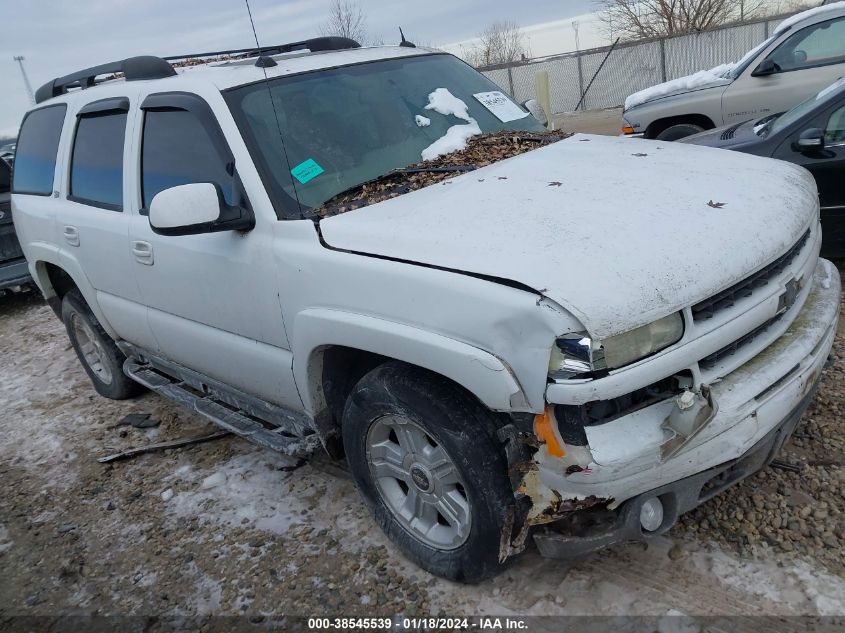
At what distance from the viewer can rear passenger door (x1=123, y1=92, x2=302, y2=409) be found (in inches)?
115

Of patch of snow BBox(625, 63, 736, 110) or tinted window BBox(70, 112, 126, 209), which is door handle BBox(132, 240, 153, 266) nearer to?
tinted window BBox(70, 112, 126, 209)

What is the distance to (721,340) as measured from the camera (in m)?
2.19

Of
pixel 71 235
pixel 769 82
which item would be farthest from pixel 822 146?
pixel 71 235

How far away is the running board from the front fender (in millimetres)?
293

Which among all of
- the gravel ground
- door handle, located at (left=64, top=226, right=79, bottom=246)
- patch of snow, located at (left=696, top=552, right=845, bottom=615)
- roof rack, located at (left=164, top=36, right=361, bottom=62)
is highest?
roof rack, located at (left=164, top=36, right=361, bottom=62)

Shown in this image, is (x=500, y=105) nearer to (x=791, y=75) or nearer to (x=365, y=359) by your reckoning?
(x=365, y=359)

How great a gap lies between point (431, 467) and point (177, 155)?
1.96 meters

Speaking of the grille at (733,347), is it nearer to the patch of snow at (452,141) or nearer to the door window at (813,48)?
the patch of snow at (452,141)

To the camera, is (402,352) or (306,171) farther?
(306,171)

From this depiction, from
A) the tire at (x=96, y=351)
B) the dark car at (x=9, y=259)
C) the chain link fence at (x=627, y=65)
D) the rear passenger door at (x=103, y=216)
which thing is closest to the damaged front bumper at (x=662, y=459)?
the rear passenger door at (x=103, y=216)

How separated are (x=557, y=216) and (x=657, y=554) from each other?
135cm

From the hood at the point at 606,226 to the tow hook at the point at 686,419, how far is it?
29 cm

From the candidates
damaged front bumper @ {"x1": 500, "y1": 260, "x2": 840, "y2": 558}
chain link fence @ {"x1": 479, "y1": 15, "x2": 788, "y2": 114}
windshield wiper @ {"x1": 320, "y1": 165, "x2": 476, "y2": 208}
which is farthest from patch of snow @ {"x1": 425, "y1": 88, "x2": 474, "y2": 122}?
chain link fence @ {"x1": 479, "y1": 15, "x2": 788, "y2": 114}

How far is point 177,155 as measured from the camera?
11.0 ft
